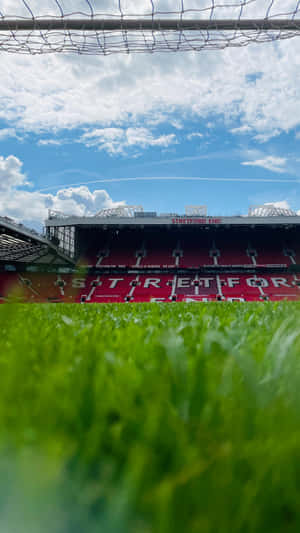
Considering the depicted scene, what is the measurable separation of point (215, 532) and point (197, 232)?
37.6 m

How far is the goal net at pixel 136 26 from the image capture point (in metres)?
7.84

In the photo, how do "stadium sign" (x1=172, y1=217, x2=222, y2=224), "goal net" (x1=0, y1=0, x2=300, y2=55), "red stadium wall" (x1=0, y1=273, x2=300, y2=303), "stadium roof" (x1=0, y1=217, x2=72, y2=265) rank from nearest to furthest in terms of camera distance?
"goal net" (x1=0, y1=0, x2=300, y2=55) → "stadium roof" (x1=0, y1=217, x2=72, y2=265) → "red stadium wall" (x1=0, y1=273, x2=300, y2=303) → "stadium sign" (x1=172, y1=217, x2=222, y2=224)

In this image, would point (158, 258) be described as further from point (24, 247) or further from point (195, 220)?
point (24, 247)

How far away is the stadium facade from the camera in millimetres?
30469

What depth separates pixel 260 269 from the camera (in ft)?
112

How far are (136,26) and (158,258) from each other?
2777cm

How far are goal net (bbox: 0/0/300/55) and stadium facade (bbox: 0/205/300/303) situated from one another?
19.2 metres

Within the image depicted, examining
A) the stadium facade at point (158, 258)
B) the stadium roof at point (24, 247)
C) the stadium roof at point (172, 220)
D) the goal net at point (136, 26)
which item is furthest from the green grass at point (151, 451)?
the stadium roof at point (172, 220)

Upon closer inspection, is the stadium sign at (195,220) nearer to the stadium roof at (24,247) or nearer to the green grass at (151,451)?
the stadium roof at (24,247)

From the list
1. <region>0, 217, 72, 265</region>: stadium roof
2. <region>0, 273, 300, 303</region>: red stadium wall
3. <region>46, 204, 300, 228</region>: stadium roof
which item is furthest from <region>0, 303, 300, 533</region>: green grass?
<region>46, 204, 300, 228</region>: stadium roof

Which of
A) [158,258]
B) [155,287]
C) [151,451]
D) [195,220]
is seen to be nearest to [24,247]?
[155,287]

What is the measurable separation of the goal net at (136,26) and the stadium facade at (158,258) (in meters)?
19.2

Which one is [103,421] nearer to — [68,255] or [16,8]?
[16,8]

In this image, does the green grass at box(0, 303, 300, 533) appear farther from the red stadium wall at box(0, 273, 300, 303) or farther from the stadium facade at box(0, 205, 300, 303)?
the red stadium wall at box(0, 273, 300, 303)
